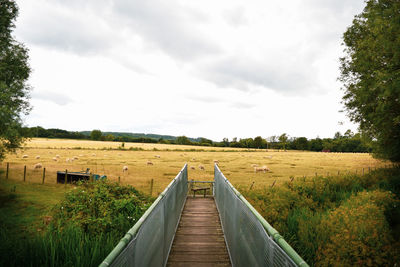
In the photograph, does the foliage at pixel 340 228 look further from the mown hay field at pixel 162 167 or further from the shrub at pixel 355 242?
the mown hay field at pixel 162 167

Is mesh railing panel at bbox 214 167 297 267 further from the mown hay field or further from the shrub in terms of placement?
the mown hay field

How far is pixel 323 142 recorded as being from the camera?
5763 inches

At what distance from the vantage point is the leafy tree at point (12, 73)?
15930 millimetres

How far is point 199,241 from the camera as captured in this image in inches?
273

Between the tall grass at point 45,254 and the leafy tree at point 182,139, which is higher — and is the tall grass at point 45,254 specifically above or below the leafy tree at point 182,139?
below

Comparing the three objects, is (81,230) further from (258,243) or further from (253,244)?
(258,243)

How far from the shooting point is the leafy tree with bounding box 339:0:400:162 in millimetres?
11648

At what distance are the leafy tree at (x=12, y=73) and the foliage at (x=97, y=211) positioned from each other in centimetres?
1076

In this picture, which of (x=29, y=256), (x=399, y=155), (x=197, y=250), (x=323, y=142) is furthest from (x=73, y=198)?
(x=323, y=142)

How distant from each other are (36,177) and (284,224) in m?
27.9

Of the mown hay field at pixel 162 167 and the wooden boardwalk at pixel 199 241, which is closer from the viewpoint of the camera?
the wooden boardwalk at pixel 199 241

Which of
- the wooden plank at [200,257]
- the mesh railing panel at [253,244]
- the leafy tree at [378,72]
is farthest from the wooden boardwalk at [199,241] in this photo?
the leafy tree at [378,72]

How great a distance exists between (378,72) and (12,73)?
84.4ft

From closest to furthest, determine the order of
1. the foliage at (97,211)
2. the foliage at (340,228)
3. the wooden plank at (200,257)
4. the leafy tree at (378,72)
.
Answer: the foliage at (340,228) < the wooden plank at (200,257) < the foliage at (97,211) < the leafy tree at (378,72)
